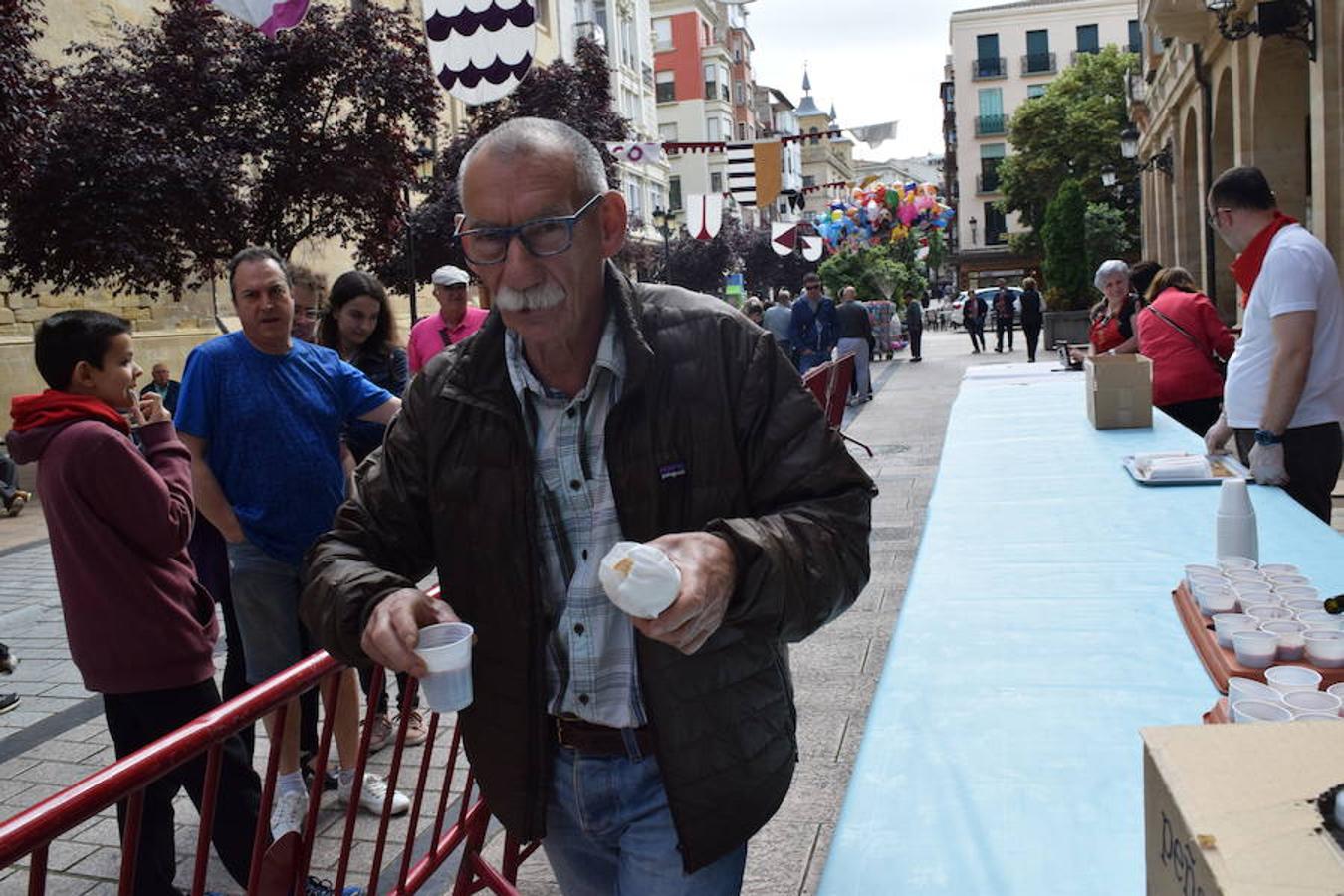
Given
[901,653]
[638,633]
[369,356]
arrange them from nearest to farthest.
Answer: [638,633] < [901,653] < [369,356]

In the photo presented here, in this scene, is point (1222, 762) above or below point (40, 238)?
below

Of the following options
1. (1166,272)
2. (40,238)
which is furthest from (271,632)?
(40,238)

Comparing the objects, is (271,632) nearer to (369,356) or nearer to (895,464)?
(369,356)

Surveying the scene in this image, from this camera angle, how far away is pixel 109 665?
3119 mm

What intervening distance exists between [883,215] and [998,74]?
42910mm

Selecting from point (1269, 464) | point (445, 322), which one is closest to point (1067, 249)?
point (445, 322)

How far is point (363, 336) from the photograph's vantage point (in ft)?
18.1

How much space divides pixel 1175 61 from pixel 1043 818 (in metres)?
22.5

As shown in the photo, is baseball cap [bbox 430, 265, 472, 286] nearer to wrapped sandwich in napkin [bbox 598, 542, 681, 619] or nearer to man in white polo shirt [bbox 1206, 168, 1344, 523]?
man in white polo shirt [bbox 1206, 168, 1344, 523]

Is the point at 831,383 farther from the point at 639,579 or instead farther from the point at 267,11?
the point at 639,579

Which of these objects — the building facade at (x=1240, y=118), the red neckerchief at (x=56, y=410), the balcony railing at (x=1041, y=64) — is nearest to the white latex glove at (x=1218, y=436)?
the red neckerchief at (x=56, y=410)

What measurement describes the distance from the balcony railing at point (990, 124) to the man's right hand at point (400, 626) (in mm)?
76287

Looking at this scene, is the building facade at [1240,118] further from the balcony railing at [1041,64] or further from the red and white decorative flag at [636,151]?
the balcony railing at [1041,64]

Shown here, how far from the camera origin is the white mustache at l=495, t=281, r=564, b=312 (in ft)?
5.99
